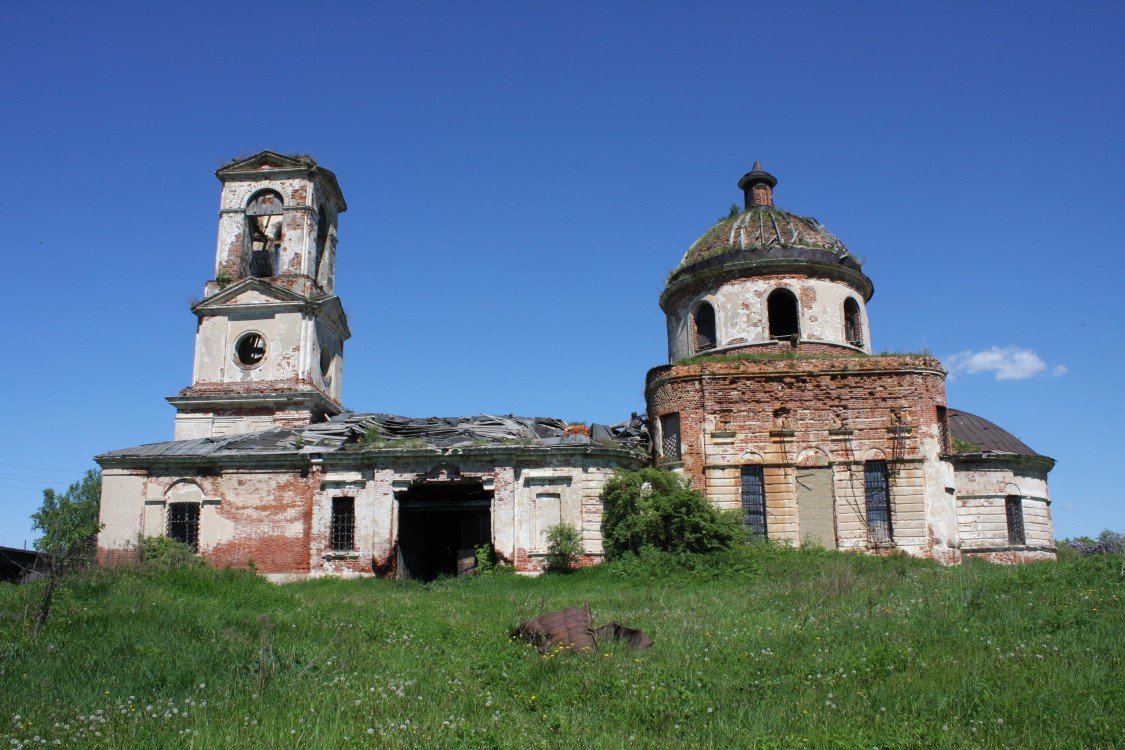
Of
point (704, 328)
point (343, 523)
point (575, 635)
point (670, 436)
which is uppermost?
point (704, 328)

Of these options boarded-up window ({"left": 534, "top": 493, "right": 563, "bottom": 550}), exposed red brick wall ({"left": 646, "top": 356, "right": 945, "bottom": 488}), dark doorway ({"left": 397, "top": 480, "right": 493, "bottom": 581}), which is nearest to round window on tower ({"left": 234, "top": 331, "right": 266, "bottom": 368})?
dark doorway ({"left": 397, "top": 480, "right": 493, "bottom": 581})

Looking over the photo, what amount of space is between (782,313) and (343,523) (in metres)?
13.4

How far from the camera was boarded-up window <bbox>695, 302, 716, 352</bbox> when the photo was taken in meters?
25.7

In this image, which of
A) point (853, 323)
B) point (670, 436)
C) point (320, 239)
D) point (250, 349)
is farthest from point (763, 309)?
point (250, 349)

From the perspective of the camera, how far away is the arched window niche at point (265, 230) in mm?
27234

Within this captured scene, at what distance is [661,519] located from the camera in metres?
20.5

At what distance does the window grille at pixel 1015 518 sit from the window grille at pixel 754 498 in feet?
21.7

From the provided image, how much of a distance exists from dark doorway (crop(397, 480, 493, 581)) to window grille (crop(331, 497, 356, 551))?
1.14 m

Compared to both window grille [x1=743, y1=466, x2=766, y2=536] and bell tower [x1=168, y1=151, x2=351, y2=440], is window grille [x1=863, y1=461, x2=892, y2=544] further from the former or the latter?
bell tower [x1=168, y1=151, x2=351, y2=440]

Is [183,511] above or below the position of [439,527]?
above

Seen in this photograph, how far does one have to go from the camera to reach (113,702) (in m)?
7.87

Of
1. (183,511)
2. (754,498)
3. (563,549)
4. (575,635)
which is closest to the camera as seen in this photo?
(575,635)

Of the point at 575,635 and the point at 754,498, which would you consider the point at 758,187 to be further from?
the point at 575,635

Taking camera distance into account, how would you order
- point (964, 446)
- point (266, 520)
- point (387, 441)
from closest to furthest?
1. point (266, 520)
2. point (387, 441)
3. point (964, 446)
